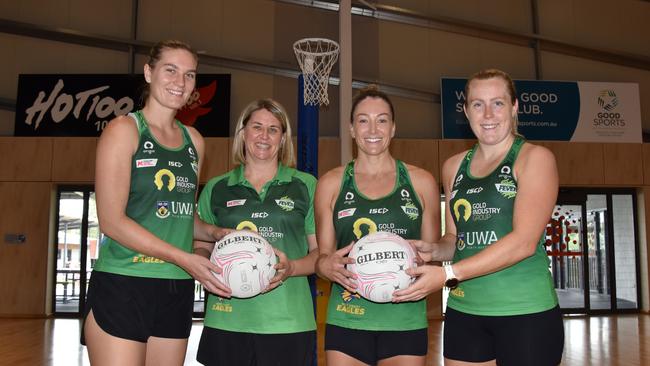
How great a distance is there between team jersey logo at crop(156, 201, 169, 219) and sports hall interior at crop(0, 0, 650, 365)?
6.65 metres

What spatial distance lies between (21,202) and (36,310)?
171 cm

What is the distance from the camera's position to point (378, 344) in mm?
2188

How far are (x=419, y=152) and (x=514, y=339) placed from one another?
7258 millimetres

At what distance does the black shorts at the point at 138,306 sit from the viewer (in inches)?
76.1

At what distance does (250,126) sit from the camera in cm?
238

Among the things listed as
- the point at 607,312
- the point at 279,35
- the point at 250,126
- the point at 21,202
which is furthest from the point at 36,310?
the point at 607,312

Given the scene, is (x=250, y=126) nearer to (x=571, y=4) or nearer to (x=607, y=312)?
(x=607, y=312)

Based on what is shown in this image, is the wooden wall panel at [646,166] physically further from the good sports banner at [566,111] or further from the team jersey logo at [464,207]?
the team jersey logo at [464,207]

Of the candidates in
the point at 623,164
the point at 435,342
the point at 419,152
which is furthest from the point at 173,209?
the point at 623,164

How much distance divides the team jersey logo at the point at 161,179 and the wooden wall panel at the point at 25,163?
7.76 metres

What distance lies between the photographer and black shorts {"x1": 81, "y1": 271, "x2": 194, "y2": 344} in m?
1.93

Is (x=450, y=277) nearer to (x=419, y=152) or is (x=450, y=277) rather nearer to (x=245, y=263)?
(x=245, y=263)

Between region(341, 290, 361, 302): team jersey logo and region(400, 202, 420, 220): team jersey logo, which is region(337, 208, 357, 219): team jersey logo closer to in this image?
region(400, 202, 420, 220): team jersey logo

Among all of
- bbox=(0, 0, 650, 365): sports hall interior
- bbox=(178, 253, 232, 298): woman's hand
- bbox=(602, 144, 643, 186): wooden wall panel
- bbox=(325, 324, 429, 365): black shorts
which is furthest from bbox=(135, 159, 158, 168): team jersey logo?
bbox=(602, 144, 643, 186): wooden wall panel
